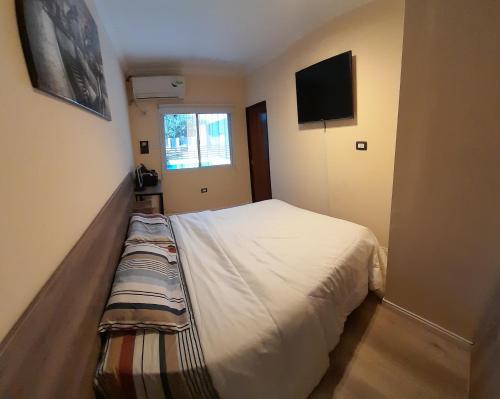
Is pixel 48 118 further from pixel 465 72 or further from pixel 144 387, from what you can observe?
pixel 465 72

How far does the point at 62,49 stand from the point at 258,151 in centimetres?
366

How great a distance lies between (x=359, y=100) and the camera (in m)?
2.58

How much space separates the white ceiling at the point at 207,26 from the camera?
2.30 m

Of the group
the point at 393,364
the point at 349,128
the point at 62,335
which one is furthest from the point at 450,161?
the point at 62,335

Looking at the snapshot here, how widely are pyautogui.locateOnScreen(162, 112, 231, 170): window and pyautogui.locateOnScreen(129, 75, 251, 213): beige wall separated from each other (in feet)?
0.48

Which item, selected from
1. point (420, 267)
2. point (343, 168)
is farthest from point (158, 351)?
point (343, 168)

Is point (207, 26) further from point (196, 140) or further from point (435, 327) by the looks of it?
point (435, 327)

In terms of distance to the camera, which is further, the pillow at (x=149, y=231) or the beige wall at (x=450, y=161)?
the pillow at (x=149, y=231)

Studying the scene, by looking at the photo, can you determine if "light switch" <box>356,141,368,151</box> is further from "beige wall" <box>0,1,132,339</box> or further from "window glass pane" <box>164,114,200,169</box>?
"window glass pane" <box>164,114,200,169</box>

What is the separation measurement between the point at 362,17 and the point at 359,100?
77 cm

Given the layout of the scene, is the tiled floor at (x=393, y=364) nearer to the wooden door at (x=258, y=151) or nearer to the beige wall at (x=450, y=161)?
the beige wall at (x=450, y=161)

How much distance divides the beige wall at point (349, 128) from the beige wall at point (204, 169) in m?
0.88

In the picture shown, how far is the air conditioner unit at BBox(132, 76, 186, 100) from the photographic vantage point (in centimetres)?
383

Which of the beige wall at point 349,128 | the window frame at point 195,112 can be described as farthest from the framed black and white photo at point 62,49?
the window frame at point 195,112
